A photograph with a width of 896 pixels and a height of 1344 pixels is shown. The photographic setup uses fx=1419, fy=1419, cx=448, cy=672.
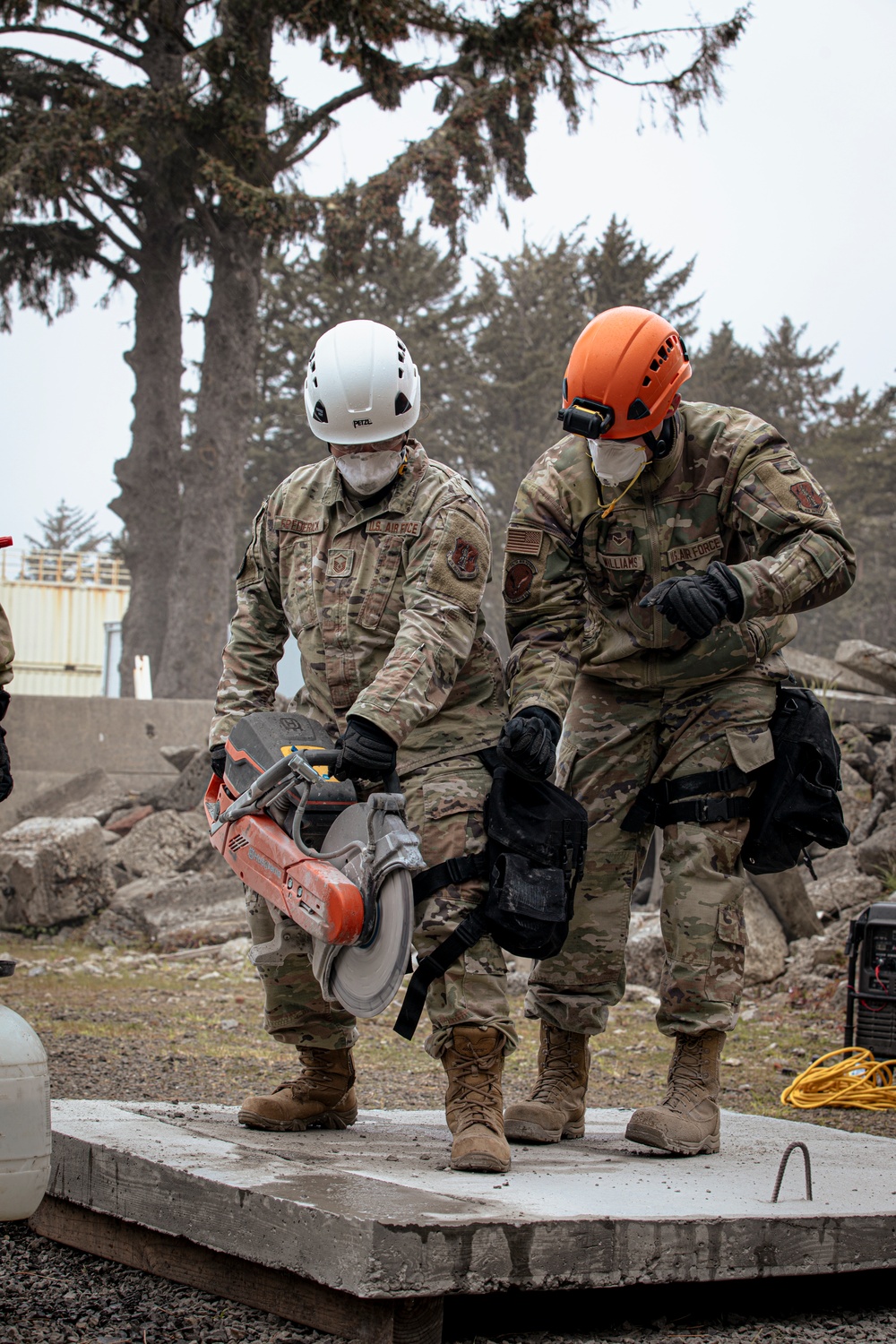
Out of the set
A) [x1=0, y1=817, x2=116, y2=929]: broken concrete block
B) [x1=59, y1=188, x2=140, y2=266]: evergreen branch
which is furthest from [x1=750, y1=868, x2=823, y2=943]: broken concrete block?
[x1=59, y1=188, x2=140, y2=266]: evergreen branch

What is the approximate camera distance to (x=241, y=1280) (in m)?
2.79

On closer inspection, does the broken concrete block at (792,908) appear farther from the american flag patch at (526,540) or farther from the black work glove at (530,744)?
the black work glove at (530,744)

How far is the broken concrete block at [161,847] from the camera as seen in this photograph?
11.6 m

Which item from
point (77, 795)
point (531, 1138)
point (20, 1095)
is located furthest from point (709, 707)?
point (77, 795)

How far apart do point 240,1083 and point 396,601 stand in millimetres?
2708

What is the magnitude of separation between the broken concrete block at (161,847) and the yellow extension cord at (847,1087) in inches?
267

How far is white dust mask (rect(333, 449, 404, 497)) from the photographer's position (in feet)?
11.8

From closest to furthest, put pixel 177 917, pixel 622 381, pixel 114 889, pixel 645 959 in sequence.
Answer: pixel 622 381
pixel 645 959
pixel 177 917
pixel 114 889

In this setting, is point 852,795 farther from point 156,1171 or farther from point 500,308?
point 500,308

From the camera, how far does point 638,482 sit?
381 cm

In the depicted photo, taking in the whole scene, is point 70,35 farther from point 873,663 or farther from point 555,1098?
point 555,1098

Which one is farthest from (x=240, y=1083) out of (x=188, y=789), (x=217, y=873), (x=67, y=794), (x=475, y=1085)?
(x=67, y=794)

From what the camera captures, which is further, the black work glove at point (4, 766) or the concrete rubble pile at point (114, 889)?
the concrete rubble pile at point (114, 889)

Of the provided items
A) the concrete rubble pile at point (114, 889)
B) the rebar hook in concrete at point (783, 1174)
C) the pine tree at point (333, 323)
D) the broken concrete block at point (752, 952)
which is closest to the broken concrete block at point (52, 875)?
the concrete rubble pile at point (114, 889)
